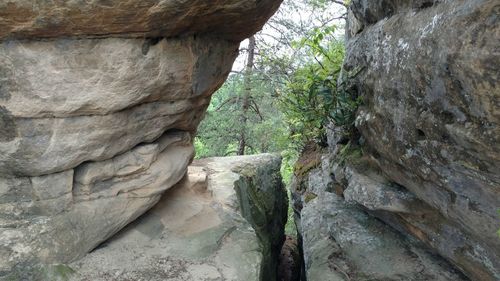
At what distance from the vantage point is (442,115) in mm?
3918

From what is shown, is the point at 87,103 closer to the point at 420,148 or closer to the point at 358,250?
the point at 420,148

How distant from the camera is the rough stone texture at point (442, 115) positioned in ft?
10.8

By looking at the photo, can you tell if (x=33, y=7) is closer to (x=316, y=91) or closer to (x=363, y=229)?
(x=316, y=91)

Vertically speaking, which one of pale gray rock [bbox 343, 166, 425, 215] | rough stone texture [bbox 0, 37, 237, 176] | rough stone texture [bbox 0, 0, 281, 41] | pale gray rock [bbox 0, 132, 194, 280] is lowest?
pale gray rock [bbox 0, 132, 194, 280]

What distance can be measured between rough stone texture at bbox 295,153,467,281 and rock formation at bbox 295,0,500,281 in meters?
0.02

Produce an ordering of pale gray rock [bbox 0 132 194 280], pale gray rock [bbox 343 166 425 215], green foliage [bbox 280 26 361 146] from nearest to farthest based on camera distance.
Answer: pale gray rock [bbox 0 132 194 280] → pale gray rock [bbox 343 166 425 215] → green foliage [bbox 280 26 361 146]

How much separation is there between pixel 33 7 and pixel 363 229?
17.2 feet

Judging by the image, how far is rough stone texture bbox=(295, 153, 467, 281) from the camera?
551cm

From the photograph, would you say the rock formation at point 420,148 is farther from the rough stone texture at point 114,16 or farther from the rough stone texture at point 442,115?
the rough stone texture at point 114,16

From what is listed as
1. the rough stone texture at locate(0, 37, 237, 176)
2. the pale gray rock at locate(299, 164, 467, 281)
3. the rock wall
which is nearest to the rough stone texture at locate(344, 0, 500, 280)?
the pale gray rock at locate(299, 164, 467, 281)

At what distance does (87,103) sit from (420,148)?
11.7 feet

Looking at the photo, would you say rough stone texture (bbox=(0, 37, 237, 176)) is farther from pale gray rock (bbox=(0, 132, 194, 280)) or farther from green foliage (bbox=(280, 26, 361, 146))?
green foliage (bbox=(280, 26, 361, 146))

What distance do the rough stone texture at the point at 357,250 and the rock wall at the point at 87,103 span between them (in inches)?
108

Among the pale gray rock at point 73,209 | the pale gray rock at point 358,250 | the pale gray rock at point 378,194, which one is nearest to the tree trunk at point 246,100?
the pale gray rock at point 358,250
